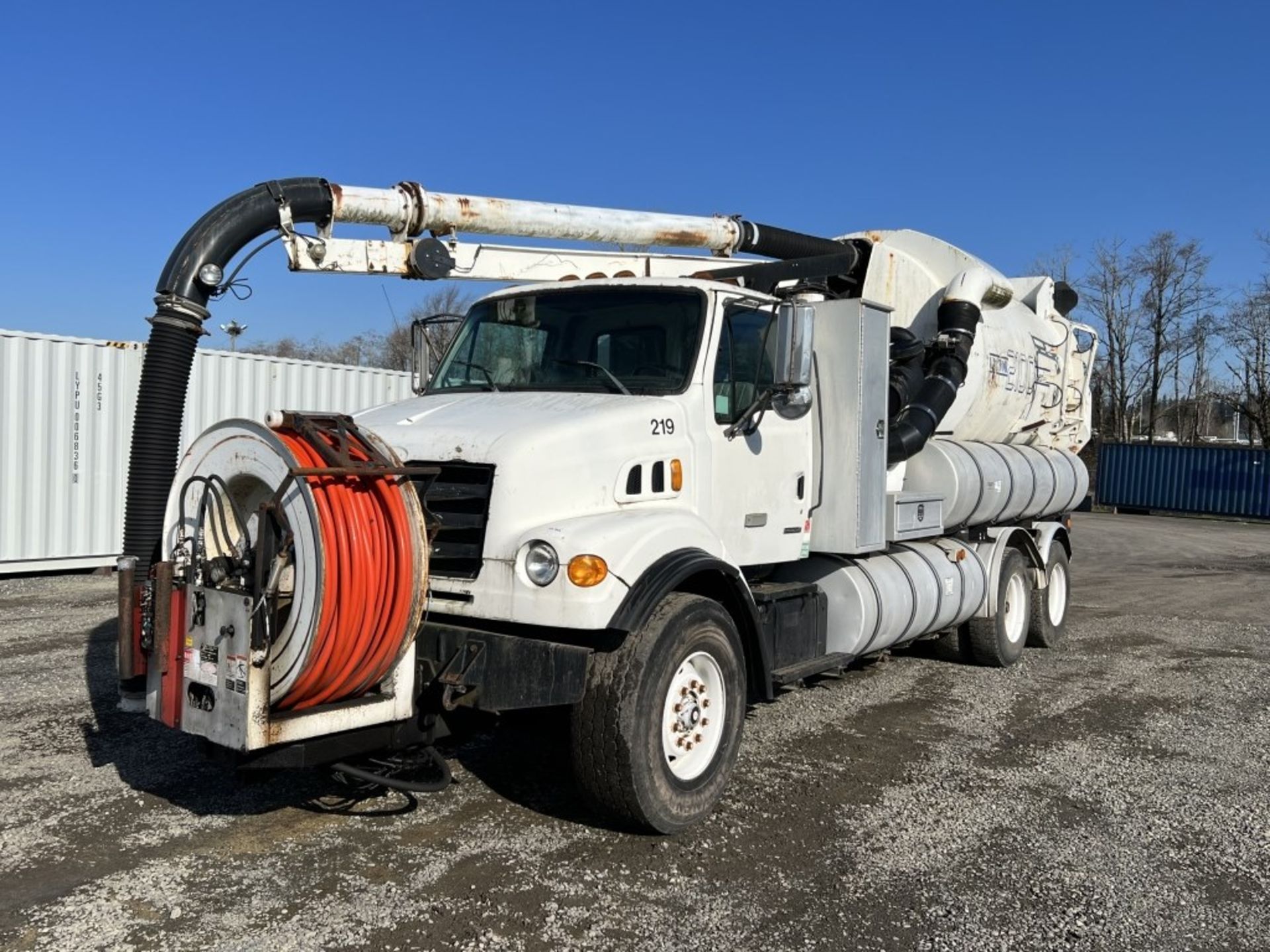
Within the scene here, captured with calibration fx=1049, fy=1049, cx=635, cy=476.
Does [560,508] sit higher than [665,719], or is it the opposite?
[560,508]

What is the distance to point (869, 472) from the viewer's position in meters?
6.59

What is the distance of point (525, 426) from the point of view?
4.76 m

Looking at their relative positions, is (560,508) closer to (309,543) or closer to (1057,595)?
(309,543)

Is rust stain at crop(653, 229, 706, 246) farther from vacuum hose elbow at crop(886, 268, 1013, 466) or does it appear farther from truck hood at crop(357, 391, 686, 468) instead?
truck hood at crop(357, 391, 686, 468)

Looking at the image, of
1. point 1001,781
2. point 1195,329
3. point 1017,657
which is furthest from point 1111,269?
point 1001,781

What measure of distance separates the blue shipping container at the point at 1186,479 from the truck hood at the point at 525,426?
36817 mm

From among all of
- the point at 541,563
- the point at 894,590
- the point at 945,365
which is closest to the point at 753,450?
the point at 541,563

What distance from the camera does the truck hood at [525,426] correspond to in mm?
4664

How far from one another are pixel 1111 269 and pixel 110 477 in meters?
54.8

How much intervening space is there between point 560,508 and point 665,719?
1087 mm

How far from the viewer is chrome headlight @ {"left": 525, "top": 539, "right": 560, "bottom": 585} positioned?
438 cm

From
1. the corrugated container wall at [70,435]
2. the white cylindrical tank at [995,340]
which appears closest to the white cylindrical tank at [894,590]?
the white cylindrical tank at [995,340]

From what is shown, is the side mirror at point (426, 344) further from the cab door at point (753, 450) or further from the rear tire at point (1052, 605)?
the rear tire at point (1052, 605)

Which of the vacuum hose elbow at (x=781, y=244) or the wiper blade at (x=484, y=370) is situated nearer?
the wiper blade at (x=484, y=370)
